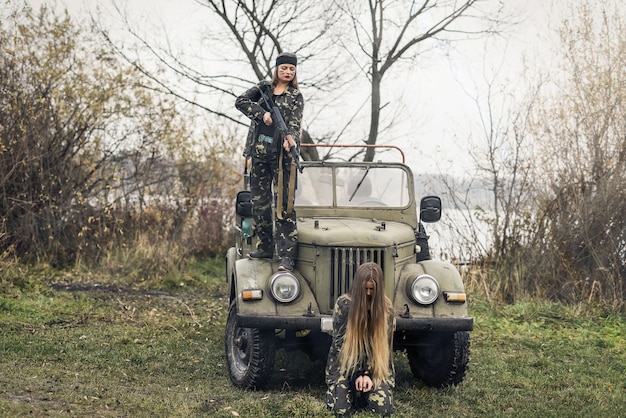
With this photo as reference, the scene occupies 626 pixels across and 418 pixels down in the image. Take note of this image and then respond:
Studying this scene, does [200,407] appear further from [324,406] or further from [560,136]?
[560,136]

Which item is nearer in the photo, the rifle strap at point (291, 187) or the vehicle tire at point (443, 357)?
the vehicle tire at point (443, 357)

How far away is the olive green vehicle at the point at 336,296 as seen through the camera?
6246 mm

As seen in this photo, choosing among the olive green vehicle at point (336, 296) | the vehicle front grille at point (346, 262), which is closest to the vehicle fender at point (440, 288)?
the olive green vehicle at point (336, 296)

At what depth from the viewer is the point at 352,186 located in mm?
7730

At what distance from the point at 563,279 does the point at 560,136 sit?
2013 mm

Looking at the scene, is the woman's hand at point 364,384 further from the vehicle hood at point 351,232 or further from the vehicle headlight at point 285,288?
the vehicle hood at point 351,232

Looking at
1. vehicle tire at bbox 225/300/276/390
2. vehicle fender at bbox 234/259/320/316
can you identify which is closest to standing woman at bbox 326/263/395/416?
vehicle fender at bbox 234/259/320/316

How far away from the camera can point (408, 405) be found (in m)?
6.16

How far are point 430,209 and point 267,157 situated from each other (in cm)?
156

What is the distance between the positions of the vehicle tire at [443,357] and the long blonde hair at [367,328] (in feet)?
3.53

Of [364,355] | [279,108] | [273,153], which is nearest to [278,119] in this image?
[279,108]

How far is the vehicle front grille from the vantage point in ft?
21.0

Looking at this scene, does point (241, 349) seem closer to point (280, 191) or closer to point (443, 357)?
point (280, 191)

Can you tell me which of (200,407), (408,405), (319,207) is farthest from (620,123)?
(200,407)
